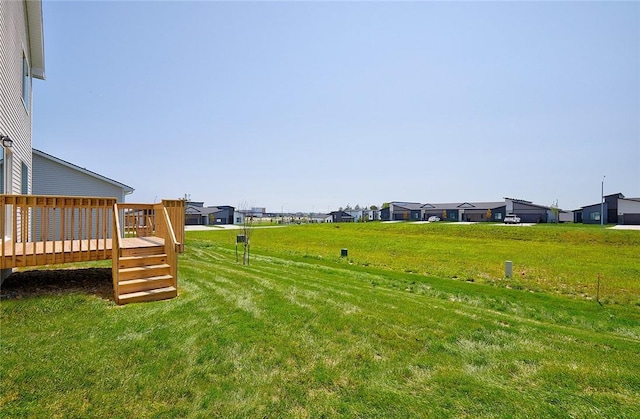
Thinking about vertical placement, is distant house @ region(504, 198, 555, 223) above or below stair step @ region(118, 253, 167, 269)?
above

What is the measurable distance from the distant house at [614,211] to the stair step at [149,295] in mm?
47615

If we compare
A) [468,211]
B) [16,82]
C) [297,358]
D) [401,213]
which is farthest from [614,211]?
[16,82]

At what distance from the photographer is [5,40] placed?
6.41 metres

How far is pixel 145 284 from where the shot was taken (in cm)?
563

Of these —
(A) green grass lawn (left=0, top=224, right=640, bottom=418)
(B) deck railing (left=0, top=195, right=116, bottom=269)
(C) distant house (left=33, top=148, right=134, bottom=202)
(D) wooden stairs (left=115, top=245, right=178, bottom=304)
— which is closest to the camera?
(A) green grass lawn (left=0, top=224, right=640, bottom=418)

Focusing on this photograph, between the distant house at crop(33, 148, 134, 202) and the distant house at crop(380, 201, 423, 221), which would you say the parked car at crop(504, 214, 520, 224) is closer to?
the distant house at crop(380, 201, 423, 221)

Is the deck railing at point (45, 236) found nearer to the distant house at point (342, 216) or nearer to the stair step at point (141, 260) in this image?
the stair step at point (141, 260)

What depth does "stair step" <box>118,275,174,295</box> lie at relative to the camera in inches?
212

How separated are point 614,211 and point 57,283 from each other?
5627cm

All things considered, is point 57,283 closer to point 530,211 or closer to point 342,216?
point 530,211

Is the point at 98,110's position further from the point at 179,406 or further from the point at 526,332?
the point at 526,332

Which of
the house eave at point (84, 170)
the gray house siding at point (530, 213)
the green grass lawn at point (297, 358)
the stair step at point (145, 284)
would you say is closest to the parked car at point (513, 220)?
the gray house siding at point (530, 213)

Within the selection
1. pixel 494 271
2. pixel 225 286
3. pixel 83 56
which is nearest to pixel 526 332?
pixel 225 286

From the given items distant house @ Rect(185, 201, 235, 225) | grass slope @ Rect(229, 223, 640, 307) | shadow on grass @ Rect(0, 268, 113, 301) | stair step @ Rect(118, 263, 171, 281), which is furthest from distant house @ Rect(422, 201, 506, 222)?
shadow on grass @ Rect(0, 268, 113, 301)
